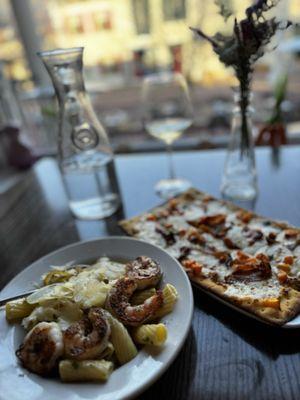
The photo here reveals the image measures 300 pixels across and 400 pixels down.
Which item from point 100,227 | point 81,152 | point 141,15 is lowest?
point 100,227

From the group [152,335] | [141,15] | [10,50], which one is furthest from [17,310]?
[141,15]

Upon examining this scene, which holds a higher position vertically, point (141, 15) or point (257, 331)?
point (141, 15)

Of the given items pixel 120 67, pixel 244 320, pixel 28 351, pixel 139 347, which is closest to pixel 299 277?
pixel 244 320

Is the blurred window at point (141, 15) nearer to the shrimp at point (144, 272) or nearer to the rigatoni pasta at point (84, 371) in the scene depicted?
the shrimp at point (144, 272)

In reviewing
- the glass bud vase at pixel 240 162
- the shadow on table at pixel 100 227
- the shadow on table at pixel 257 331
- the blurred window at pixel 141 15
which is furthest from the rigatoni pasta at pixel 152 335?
the blurred window at pixel 141 15

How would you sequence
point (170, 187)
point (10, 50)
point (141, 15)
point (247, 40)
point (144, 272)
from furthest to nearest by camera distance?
point (141, 15)
point (10, 50)
point (170, 187)
point (247, 40)
point (144, 272)

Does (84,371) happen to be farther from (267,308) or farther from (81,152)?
(81,152)

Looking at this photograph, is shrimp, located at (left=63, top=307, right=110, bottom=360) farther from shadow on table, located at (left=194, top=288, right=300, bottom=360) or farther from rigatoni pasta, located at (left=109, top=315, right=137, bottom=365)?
shadow on table, located at (left=194, top=288, right=300, bottom=360)

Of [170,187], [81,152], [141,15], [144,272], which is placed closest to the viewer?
[144,272]
